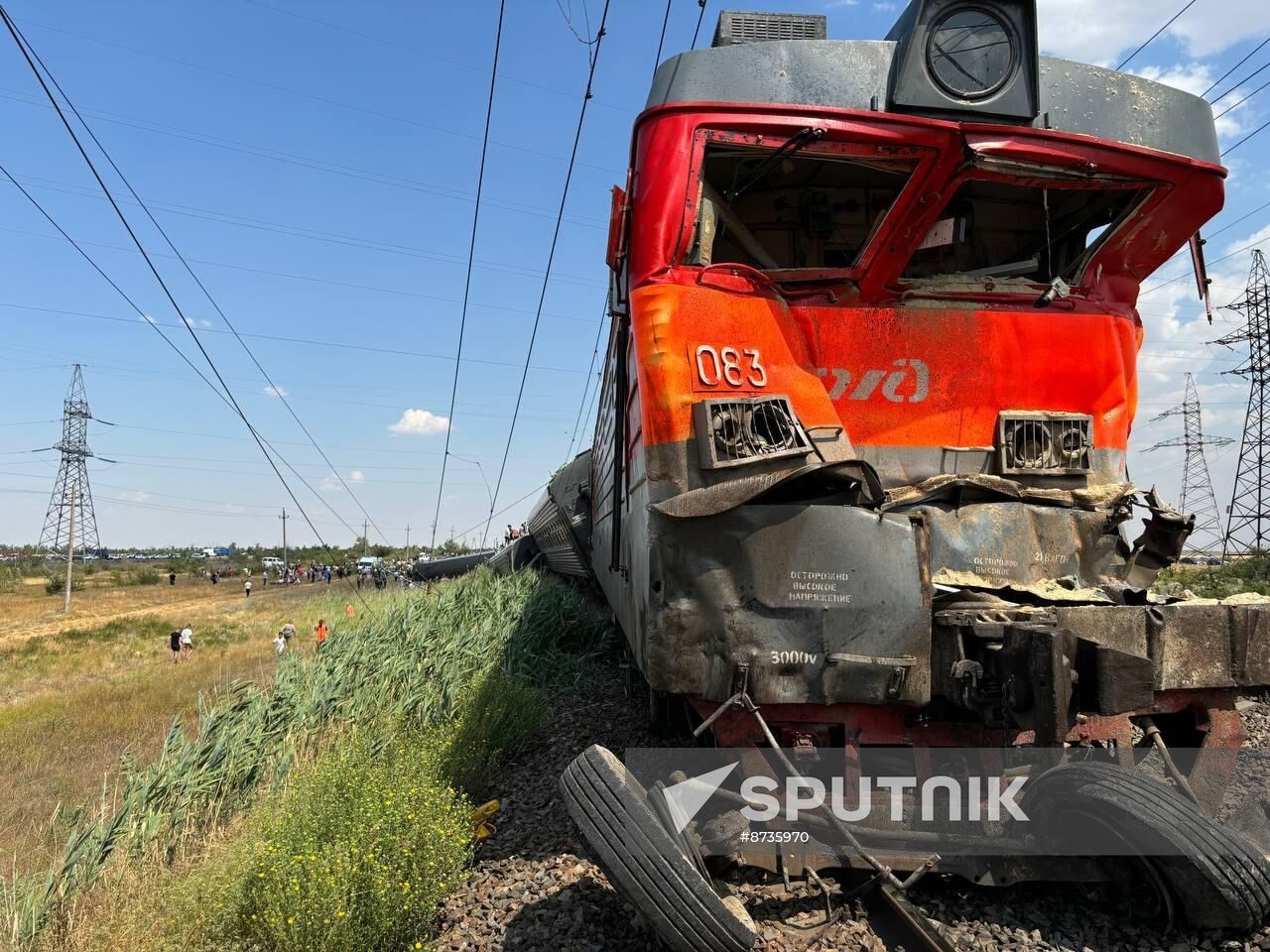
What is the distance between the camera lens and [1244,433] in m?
37.4

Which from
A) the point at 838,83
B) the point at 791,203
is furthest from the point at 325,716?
the point at 838,83

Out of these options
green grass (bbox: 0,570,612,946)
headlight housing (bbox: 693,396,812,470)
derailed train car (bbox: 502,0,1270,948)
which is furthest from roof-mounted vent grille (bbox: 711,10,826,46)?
green grass (bbox: 0,570,612,946)

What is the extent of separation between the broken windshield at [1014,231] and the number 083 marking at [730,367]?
1385 millimetres

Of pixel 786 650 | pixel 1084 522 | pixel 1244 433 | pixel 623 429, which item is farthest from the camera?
pixel 1244 433

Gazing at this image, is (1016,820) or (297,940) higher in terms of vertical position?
(1016,820)

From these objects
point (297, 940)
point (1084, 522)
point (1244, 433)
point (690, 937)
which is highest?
point (1244, 433)

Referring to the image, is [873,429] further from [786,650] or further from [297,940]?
[297,940]

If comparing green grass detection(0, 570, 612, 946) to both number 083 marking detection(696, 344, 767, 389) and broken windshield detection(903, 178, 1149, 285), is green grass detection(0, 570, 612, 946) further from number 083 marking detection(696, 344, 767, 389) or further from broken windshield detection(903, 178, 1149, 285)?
broken windshield detection(903, 178, 1149, 285)

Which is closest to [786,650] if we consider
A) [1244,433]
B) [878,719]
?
[878,719]

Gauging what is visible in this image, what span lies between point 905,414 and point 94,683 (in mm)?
22038

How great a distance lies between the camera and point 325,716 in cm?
664

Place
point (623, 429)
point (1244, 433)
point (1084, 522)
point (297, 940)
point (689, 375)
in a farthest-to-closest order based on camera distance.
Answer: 1. point (1244, 433)
2. point (623, 429)
3. point (1084, 522)
4. point (689, 375)
5. point (297, 940)

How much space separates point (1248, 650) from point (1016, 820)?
1.27 metres

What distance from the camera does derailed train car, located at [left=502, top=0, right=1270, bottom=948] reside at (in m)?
3.37
